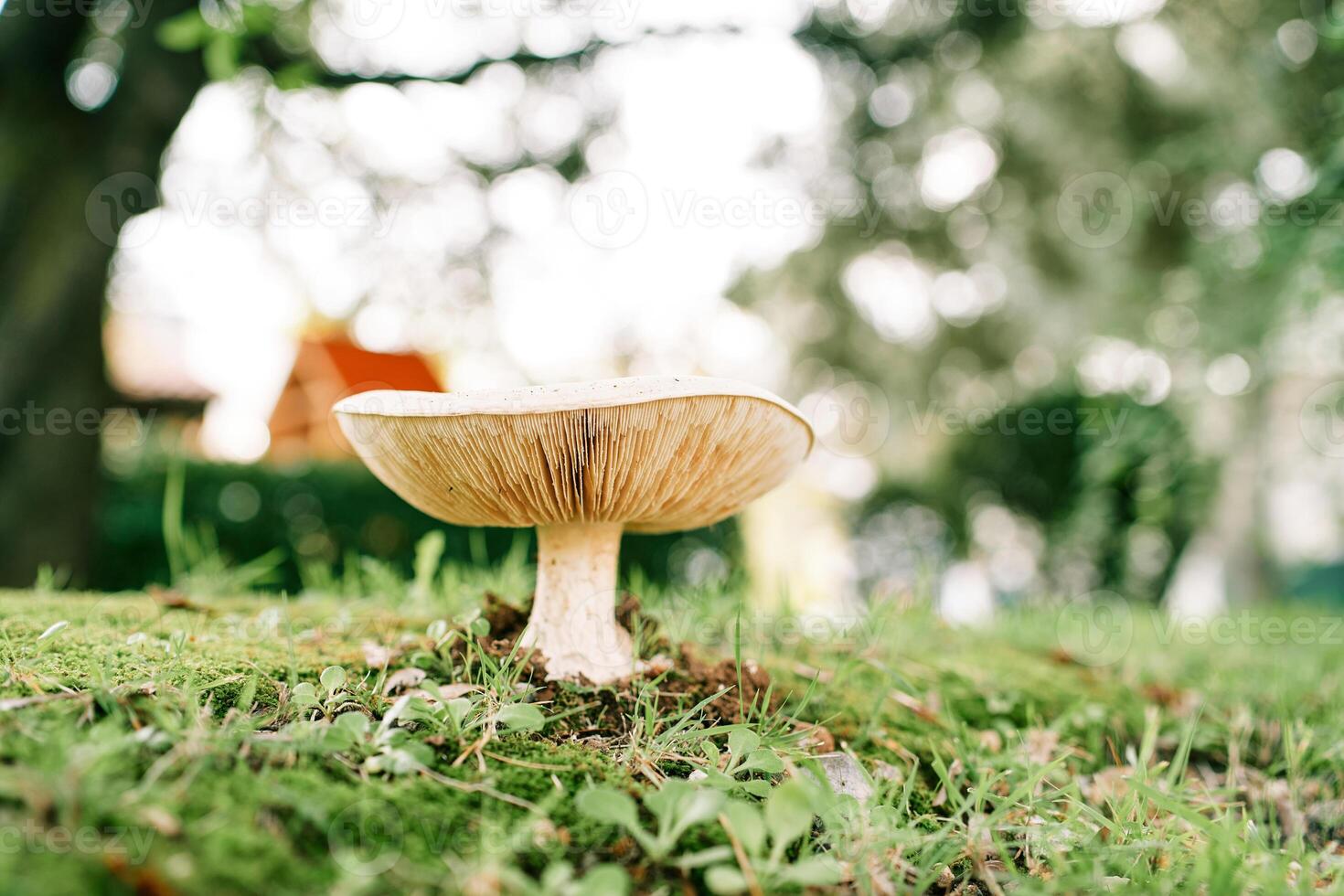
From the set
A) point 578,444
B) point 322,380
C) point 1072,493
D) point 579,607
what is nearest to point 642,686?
point 579,607

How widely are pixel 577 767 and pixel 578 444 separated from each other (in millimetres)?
638

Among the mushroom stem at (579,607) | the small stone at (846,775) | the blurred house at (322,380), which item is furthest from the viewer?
the blurred house at (322,380)

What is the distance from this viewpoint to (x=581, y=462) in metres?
1.73

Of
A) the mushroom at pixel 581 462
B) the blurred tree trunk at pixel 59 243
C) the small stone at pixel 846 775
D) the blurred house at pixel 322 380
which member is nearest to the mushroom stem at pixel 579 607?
the mushroom at pixel 581 462

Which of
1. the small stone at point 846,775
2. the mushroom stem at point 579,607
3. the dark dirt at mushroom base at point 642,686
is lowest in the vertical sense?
the small stone at point 846,775

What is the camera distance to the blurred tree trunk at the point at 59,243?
5.08m

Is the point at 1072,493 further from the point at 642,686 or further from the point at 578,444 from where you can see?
the point at 578,444

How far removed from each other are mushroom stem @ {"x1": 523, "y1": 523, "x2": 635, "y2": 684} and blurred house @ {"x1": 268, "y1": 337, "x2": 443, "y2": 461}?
1378 centimetres

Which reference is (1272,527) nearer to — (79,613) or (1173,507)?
(1173,507)

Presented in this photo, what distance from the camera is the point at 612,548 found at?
211cm

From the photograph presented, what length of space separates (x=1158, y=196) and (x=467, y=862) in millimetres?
8442

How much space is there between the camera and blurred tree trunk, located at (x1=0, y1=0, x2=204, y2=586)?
5.08m

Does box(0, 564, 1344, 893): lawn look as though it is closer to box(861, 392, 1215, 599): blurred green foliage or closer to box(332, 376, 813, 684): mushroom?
box(332, 376, 813, 684): mushroom

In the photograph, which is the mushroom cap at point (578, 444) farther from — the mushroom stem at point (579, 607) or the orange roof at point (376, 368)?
the orange roof at point (376, 368)
